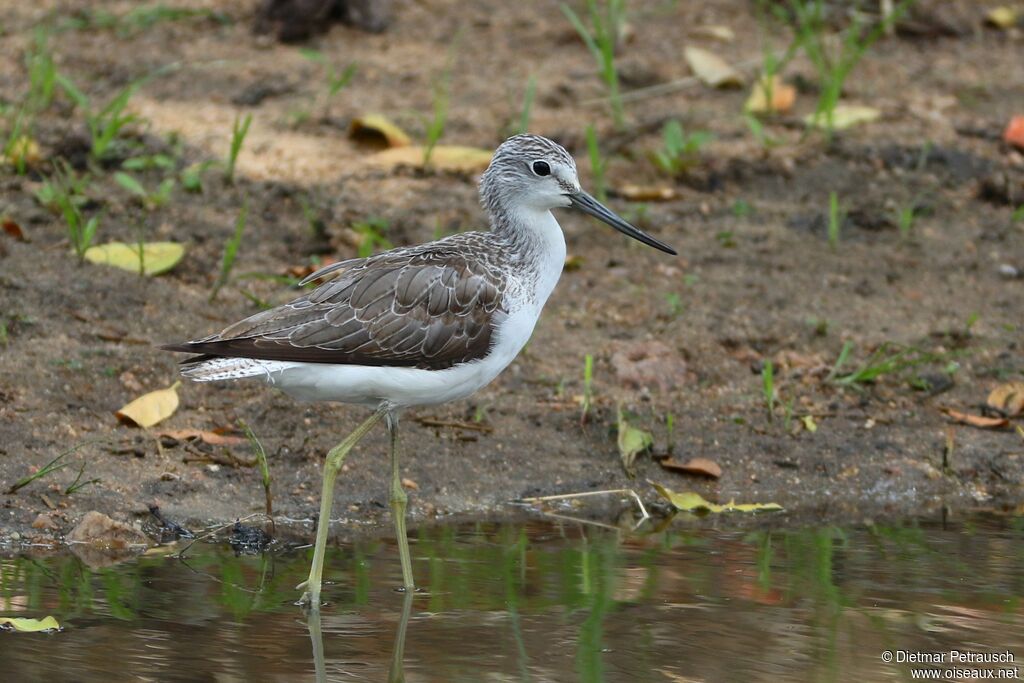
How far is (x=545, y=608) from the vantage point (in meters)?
5.61

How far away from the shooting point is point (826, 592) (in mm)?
5816

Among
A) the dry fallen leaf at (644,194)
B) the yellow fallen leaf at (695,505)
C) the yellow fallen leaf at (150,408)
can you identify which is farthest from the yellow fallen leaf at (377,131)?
the yellow fallen leaf at (695,505)

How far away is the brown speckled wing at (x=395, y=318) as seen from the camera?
19.8ft

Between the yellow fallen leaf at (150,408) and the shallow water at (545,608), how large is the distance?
3.46ft

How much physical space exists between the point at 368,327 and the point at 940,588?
2.46 m

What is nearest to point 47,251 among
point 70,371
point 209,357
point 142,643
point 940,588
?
point 70,371

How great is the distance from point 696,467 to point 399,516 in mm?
1756

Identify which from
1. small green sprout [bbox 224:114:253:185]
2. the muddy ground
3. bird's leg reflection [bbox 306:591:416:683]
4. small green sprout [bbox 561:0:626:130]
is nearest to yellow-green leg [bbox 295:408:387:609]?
bird's leg reflection [bbox 306:591:416:683]

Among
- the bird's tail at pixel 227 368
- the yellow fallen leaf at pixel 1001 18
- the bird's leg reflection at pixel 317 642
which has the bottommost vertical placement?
the bird's leg reflection at pixel 317 642

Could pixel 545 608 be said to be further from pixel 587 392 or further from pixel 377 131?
pixel 377 131

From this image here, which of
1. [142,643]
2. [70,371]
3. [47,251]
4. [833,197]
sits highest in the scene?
[833,197]

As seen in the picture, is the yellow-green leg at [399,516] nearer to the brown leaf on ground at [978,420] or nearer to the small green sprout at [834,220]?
the brown leaf on ground at [978,420]

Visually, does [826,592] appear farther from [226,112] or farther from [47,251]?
[226,112]

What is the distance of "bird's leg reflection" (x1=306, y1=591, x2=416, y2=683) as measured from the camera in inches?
195
